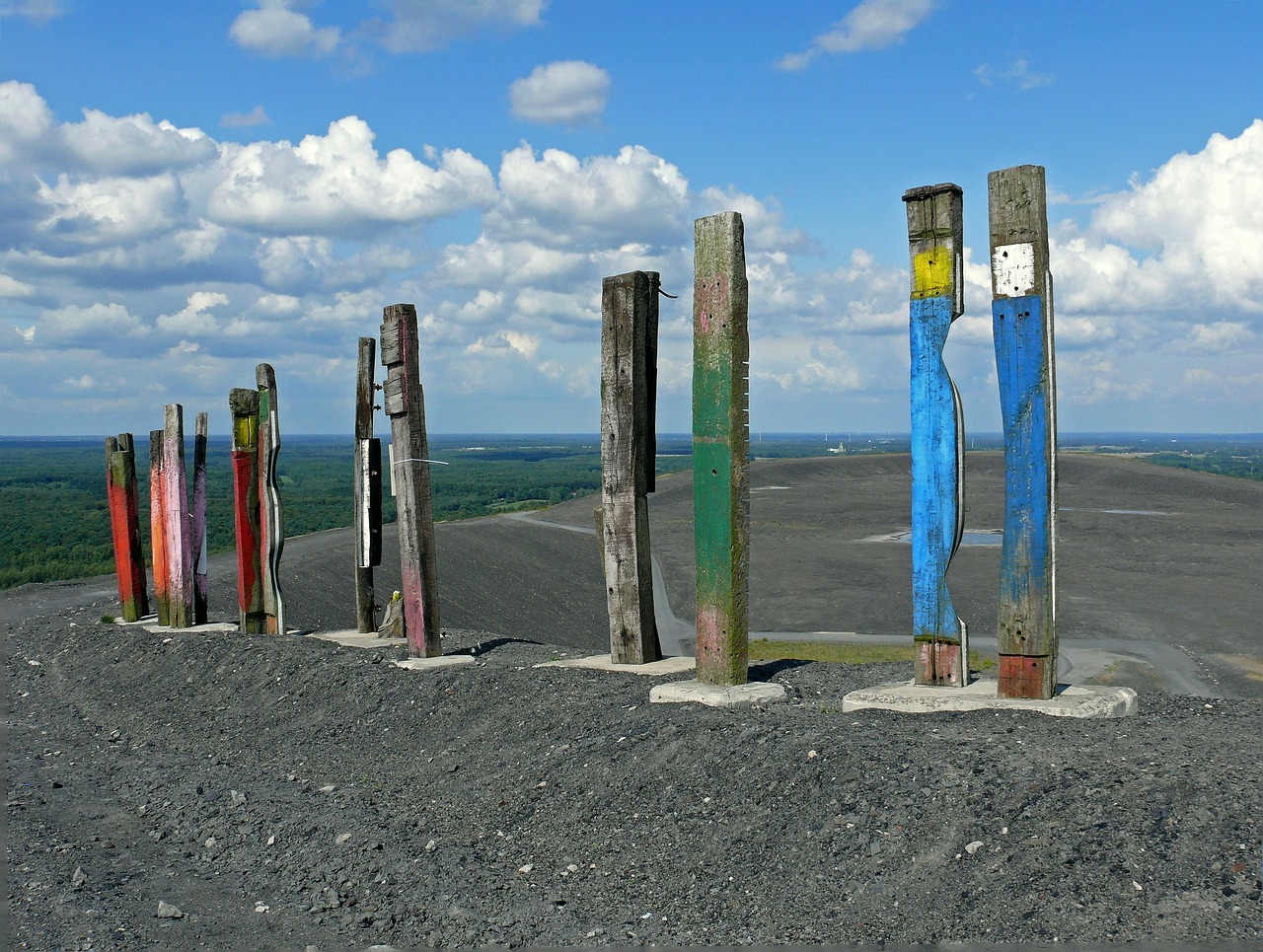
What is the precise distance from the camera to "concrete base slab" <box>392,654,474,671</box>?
1009cm

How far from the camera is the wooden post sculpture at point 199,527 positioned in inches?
527

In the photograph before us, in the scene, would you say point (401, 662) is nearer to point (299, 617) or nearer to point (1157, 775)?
point (1157, 775)

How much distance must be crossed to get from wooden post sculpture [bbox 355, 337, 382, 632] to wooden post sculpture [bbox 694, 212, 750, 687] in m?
4.73

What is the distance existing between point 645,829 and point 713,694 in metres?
2.14

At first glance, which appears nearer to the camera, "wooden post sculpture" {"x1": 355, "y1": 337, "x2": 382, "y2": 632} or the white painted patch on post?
the white painted patch on post

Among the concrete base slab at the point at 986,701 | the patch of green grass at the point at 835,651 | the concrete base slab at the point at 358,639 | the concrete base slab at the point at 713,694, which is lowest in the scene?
the patch of green grass at the point at 835,651

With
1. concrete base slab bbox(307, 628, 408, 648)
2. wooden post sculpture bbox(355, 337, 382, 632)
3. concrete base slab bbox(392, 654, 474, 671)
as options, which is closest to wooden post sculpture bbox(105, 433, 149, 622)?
concrete base slab bbox(307, 628, 408, 648)

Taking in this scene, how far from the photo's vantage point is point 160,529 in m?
14.0

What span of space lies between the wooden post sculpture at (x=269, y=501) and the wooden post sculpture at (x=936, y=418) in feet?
24.9

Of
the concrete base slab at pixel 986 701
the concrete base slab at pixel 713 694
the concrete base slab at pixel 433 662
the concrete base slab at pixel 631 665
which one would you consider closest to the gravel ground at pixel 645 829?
the concrete base slab at pixel 986 701

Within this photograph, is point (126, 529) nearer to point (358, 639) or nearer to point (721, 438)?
point (358, 639)

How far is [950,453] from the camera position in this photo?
7.45 meters

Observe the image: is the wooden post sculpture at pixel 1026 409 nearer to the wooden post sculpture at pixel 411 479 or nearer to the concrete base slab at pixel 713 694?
the concrete base slab at pixel 713 694

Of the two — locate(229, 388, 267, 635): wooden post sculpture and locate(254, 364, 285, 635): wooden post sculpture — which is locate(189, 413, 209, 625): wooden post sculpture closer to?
locate(229, 388, 267, 635): wooden post sculpture
